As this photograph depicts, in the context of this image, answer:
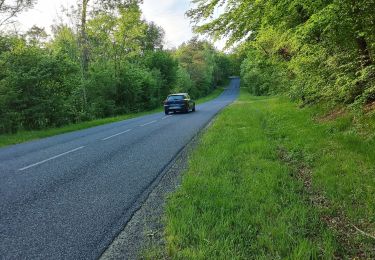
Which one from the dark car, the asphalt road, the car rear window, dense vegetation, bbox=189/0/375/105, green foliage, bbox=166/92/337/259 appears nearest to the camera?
green foliage, bbox=166/92/337/259

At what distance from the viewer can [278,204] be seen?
4609mm

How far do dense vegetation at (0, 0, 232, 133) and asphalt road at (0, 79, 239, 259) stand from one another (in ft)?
21.0

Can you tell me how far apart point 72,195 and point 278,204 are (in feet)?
11.2

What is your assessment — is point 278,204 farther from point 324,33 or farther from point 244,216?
point 324,33

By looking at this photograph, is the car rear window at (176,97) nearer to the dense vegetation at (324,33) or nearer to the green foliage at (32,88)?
the green foliage at (32,88)

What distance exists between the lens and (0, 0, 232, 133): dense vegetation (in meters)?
18.7

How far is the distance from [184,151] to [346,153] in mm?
4285

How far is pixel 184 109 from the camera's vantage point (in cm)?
2531

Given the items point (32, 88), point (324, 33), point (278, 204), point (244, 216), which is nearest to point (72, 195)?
point (244, 216)

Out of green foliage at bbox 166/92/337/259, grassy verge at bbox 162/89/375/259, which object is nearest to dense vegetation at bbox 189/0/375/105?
grassy verge at bbox 162/89/375/259

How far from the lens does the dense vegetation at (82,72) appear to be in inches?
737

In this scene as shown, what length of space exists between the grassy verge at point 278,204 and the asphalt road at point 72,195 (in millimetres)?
868

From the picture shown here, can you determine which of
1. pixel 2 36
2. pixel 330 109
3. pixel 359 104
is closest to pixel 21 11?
pixel 2 36

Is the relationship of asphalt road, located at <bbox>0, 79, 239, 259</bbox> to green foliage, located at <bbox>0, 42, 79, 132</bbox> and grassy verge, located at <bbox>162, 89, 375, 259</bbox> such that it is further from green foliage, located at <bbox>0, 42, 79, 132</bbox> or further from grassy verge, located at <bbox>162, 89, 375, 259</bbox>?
green foliage, located at <bbox>0, 42, 79, 132</bbox>
